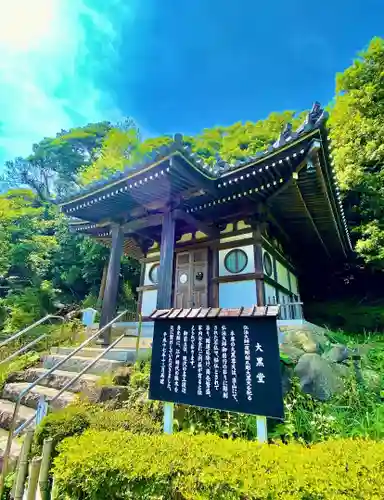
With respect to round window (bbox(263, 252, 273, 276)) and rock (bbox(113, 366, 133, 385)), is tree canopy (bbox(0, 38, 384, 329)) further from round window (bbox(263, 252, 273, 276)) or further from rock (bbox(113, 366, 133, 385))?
rock (bbox(113, 366, 133, 385))

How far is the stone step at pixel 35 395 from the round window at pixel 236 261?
4.90 m

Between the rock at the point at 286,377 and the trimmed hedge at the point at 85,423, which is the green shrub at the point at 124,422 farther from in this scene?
the rock at the point at 286,377

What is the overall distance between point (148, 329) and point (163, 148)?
471cm

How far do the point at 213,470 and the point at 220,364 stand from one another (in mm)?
987

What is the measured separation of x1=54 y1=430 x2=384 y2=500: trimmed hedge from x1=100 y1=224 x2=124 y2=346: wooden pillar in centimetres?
440

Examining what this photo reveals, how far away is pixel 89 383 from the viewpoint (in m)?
4.33

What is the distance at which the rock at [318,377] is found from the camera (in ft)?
13.1

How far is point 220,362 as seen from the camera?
2904 millimetres

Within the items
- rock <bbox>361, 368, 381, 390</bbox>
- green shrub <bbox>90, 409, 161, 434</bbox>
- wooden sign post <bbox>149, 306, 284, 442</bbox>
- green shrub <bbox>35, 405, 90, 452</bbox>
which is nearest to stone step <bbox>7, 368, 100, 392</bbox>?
green shrub <bbox>90, 409, 161, 434</bbox>

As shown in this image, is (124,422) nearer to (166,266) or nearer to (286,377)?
(286,377)

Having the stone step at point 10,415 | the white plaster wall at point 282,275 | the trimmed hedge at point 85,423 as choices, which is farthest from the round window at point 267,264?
the stone step at point 10,415

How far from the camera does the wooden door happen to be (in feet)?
26.7

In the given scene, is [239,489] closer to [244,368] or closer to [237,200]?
[244,368]

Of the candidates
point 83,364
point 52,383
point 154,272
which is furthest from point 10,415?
point 154,272
